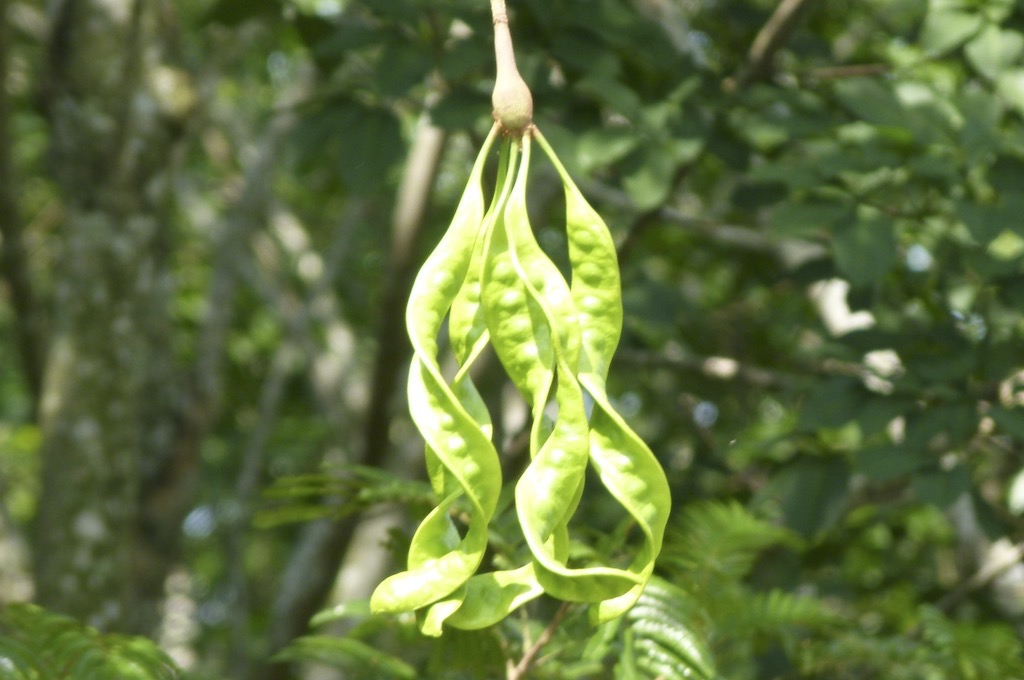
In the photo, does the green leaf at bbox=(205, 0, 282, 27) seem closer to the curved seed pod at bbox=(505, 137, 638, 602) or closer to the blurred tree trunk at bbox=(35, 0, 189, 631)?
the blurred tree trunk at bbox=(35, 0, 189, 631)

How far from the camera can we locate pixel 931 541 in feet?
14.8

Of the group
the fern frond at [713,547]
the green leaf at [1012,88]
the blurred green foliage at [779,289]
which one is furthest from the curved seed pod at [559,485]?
the green leaf at [1012,88]

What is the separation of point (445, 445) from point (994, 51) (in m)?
1.73

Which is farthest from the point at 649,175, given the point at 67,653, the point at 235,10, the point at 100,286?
the point at 100,286

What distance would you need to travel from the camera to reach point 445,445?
967 mm

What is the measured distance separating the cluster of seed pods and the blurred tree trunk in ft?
7.14

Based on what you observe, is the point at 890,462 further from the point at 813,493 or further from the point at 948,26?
the point at 948,26

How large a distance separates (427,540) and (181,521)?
3.48 metres

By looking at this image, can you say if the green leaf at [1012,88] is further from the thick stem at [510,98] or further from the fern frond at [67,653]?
the fern frond at [67,653]

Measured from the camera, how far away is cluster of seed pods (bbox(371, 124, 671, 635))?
97 centimetres

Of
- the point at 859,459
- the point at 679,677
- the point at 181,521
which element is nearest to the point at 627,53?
the point at 859,459

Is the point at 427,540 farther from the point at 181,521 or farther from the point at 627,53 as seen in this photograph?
the point at 181,521

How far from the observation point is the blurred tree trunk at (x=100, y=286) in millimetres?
3033

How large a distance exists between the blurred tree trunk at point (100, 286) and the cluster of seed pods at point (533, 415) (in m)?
2.18
